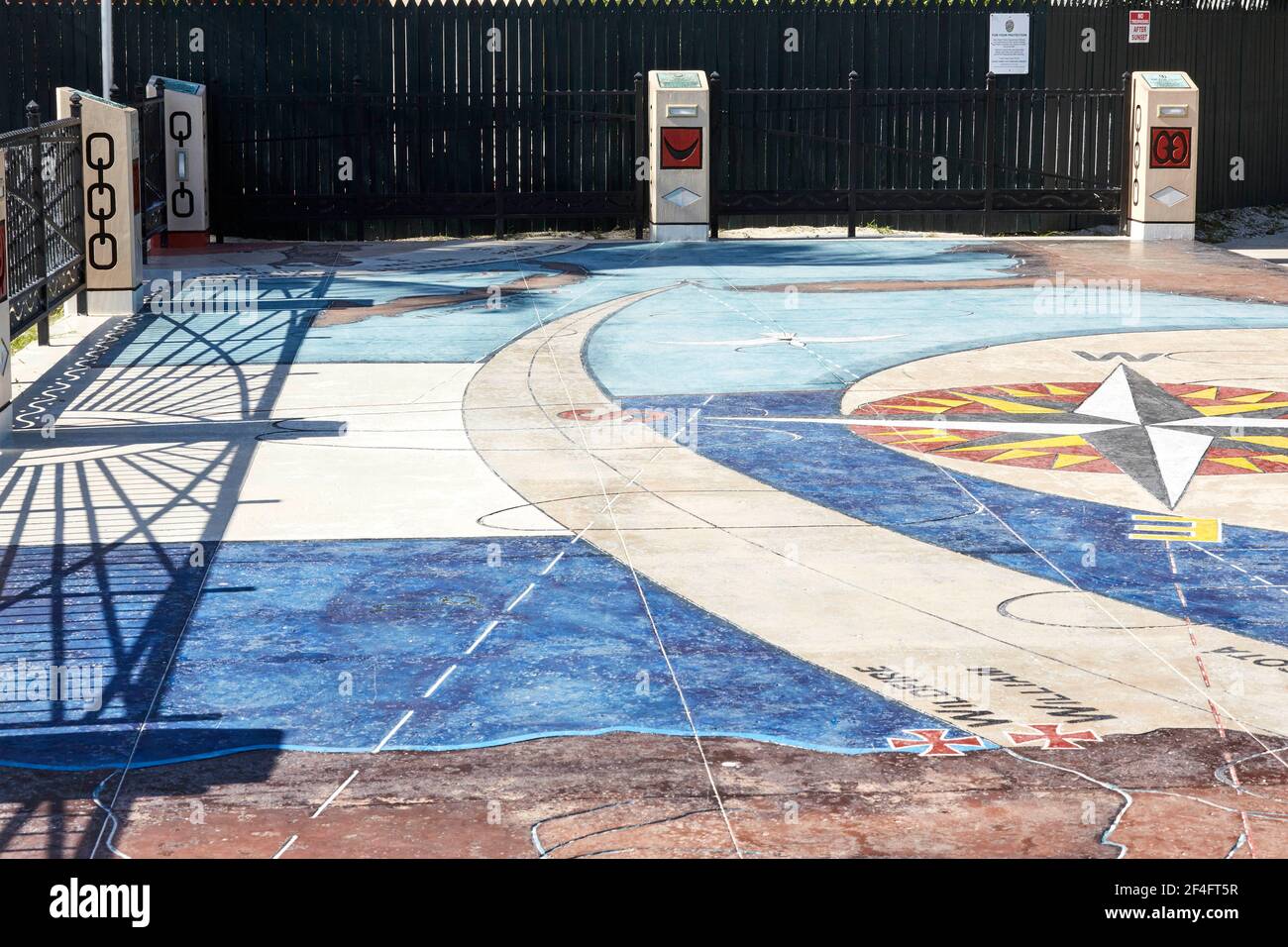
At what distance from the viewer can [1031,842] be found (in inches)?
197

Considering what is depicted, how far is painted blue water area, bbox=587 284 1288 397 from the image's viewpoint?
43.2ft

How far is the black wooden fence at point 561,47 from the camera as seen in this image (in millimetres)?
23094

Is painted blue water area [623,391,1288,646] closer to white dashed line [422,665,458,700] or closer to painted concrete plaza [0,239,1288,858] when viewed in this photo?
painted concrete plaza [0,239,1288,858]

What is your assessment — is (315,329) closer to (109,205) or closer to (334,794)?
(109,205)

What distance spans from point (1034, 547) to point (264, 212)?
16.8 meters

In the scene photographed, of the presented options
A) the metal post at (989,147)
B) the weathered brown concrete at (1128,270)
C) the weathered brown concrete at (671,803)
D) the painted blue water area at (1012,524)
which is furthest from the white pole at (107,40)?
the weathered brown concrete at (671,803)

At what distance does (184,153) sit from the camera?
2239 centimetres

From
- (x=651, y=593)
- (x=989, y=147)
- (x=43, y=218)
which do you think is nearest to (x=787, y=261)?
A: (x=989, y=147)

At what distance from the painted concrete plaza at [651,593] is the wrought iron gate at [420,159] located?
8.51m

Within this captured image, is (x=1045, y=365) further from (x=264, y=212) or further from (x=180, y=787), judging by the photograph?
(x=264, y=212)

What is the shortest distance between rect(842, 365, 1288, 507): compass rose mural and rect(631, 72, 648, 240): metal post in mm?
11730

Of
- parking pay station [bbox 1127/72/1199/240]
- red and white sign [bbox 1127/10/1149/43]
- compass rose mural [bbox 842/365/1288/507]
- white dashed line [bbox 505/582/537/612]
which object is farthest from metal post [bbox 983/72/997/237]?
white dashed line [bbox 505/582/537/612]
